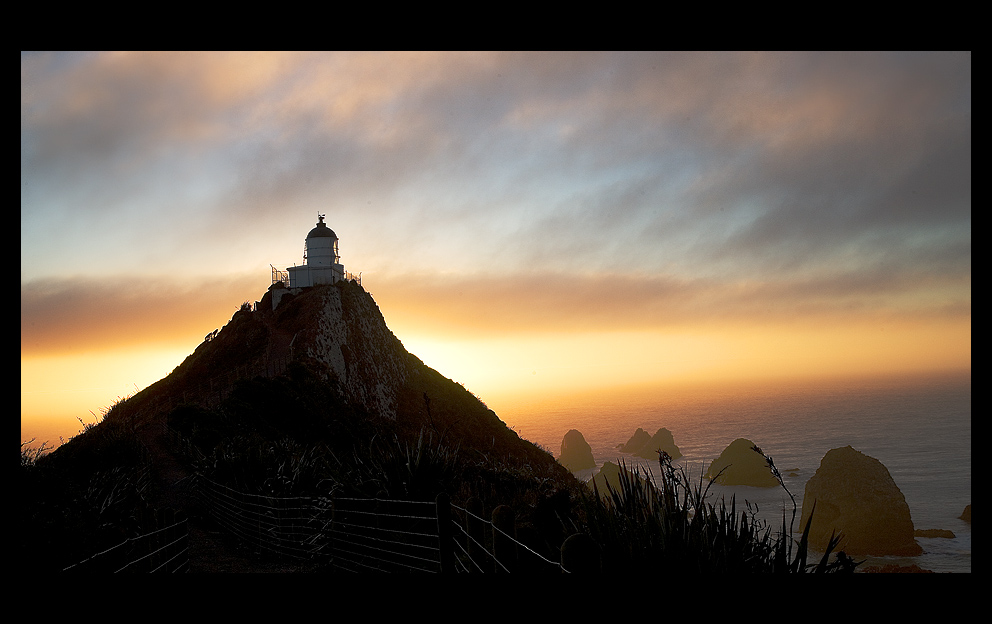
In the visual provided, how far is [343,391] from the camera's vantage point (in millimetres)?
31906

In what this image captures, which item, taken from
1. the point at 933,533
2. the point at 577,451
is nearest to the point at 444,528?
the point at 933,533

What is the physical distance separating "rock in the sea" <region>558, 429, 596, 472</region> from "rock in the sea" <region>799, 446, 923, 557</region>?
30.3 metres

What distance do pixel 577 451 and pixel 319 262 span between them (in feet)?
Result: 236

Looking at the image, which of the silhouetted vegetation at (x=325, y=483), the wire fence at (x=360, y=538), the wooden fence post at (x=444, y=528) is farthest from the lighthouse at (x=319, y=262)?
the wooden fence post at (x=444, y=528)

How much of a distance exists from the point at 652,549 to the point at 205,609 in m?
1.72

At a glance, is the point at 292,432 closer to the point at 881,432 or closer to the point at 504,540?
the point at 504,540

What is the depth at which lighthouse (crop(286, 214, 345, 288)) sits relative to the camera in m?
38.2

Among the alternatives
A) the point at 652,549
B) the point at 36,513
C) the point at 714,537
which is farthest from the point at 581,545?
the point at 36,513

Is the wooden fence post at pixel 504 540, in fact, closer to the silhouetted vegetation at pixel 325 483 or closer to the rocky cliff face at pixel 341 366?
the silhouetted vegetation at pixel 325 483

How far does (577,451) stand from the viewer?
332ft

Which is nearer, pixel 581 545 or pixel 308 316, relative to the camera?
pixel 581 545
